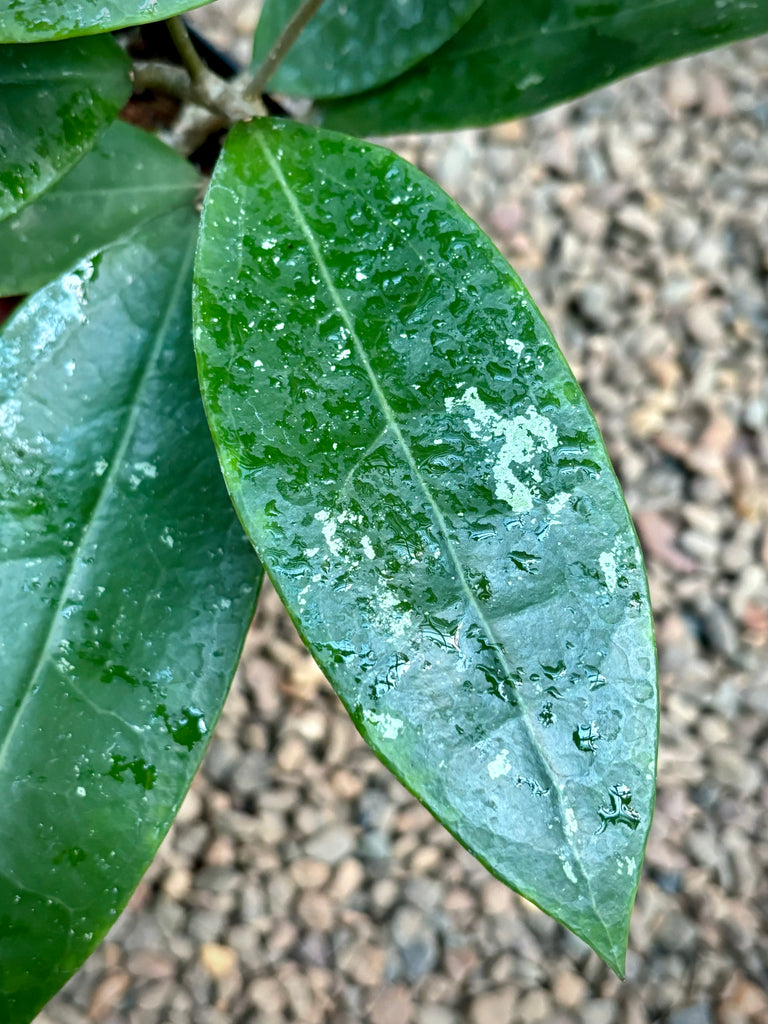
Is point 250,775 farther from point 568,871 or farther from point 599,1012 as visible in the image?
point 568,871

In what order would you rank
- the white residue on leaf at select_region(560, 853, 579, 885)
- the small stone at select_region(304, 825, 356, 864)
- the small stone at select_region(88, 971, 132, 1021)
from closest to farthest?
the white residue on leaf at select_region(560, 853, 579, 885)
the small stone at select_region(88, 971, 132, 1021)
the small stone at select_region(304, 825, 356, 864)

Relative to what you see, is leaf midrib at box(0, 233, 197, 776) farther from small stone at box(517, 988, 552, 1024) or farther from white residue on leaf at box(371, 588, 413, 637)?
small stone at box(517, 988, 552, 1024)

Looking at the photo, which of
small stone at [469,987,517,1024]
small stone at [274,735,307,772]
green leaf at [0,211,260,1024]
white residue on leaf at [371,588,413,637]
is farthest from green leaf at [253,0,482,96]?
small stone at [469,987,517,1024]

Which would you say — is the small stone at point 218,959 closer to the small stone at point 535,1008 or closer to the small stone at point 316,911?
the small stone at point 316,911

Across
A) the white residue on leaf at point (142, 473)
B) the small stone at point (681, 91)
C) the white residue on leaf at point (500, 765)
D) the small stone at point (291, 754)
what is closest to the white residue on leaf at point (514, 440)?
the white residue on leaf at point (500, 765)

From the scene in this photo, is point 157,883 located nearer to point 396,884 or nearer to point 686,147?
point 396,884

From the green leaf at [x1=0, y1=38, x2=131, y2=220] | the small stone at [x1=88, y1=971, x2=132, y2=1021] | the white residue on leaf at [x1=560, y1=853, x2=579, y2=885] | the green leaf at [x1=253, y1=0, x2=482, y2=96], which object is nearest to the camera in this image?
the white residue on leaf at [x1=560, y1=853, x2=579, y2=885]

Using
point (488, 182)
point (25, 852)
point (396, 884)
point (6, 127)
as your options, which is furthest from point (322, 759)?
point (488, 182)
